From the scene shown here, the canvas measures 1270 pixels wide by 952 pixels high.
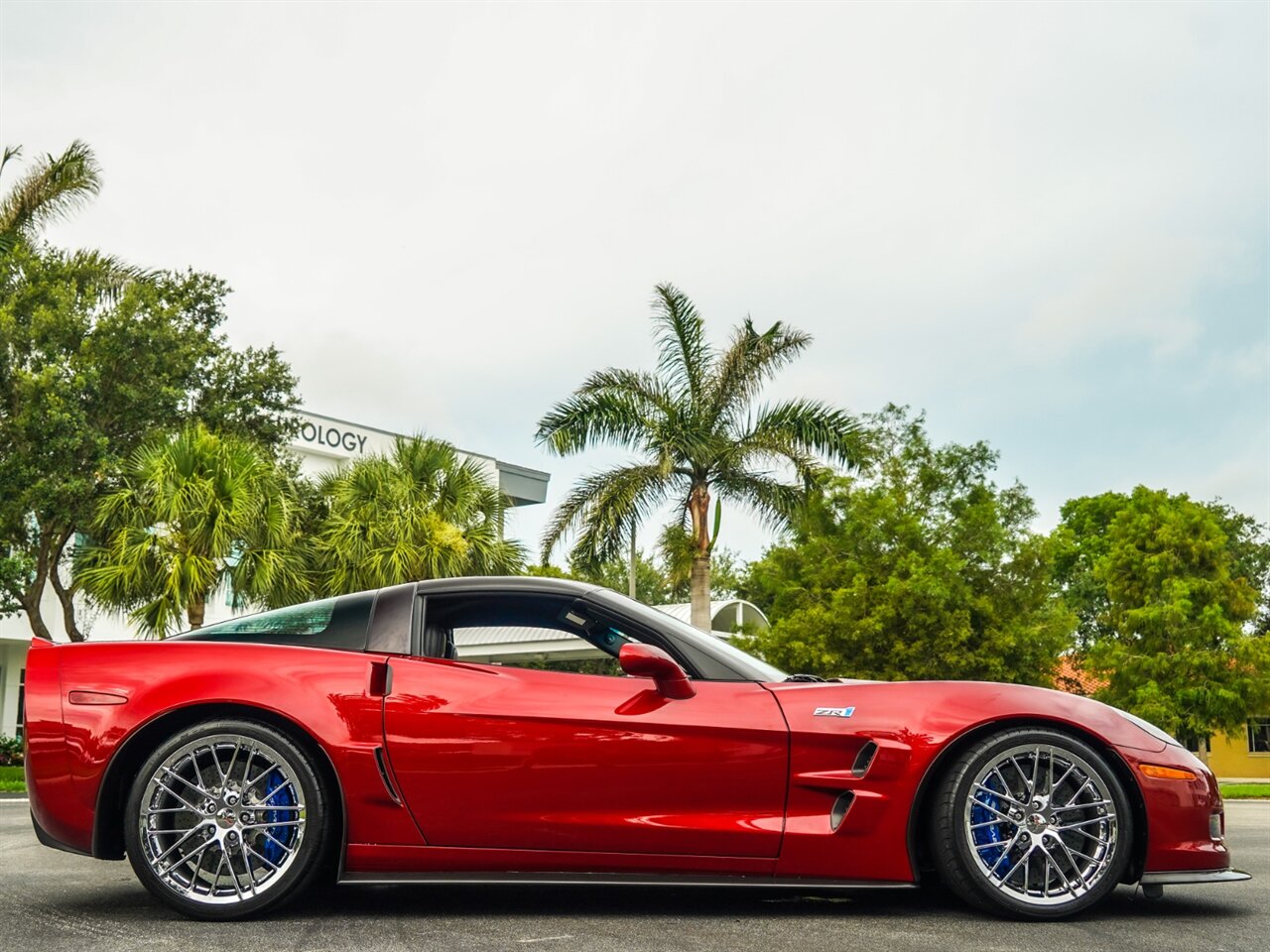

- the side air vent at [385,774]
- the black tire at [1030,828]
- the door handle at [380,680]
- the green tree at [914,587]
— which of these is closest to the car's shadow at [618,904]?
the black tire at [1030,828]

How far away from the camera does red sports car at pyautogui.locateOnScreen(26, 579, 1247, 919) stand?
4.40 metres

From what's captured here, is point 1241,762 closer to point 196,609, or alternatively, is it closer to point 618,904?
point 196,609

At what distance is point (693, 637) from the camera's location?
4855mm

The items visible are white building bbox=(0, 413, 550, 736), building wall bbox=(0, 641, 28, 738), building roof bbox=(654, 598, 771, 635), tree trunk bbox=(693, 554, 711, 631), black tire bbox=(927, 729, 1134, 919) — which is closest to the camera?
black tire bbox=(927, 729, 1134, 919)

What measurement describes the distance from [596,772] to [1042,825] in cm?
159

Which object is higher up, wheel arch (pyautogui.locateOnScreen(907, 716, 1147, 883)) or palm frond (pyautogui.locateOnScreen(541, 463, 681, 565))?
palm frond (pyautogui.locateOnScreen(541, 463, 681, 565))

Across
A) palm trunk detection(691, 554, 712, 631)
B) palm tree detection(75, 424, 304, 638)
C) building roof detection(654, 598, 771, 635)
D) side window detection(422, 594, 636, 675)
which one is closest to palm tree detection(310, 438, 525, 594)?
palm tree detection(75, 424, 304, 638)

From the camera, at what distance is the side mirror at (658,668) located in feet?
14.5

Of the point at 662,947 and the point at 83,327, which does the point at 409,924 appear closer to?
the point at 662,947

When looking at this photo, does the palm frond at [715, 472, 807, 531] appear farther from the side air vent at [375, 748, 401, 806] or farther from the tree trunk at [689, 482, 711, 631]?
the side air vent at [375, 748, 401, 806]

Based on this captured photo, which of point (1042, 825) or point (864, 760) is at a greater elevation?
point (864, 760)

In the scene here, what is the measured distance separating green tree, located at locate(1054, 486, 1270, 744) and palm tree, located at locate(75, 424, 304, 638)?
2060 cm

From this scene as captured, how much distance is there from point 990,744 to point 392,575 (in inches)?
650

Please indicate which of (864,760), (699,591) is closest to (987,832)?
(864,760)
